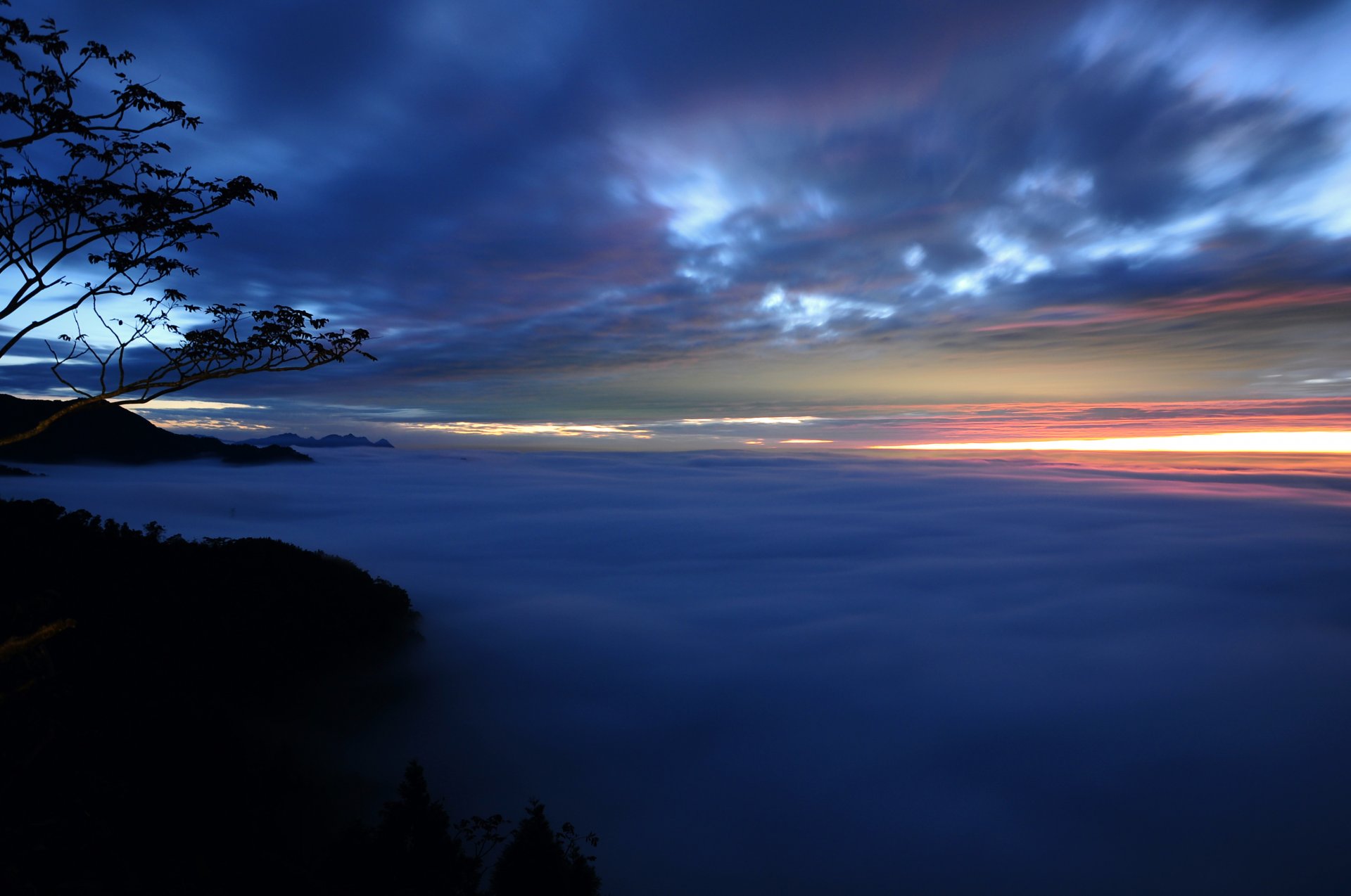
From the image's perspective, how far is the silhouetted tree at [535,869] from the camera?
1538 centimetres

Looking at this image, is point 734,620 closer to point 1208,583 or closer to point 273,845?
point 273,845

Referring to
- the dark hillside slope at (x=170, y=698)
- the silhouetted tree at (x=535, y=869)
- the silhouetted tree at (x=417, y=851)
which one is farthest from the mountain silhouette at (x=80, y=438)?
the silhouetted tree at (x=535, y=869)

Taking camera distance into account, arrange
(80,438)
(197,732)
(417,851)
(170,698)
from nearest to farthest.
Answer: (417,851) < (197,732) < (170,698) < (80,438)

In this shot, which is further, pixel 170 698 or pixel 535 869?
pixel 170 698

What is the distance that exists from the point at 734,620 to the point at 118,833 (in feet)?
187

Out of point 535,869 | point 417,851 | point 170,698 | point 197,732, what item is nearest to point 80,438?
point 170,698

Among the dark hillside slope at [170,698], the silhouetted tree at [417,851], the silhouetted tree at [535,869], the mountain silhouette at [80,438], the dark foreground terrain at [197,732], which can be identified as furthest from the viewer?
the mountain silhouette at [80,438]

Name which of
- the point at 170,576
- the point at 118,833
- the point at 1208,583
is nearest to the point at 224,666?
the point at 170,576

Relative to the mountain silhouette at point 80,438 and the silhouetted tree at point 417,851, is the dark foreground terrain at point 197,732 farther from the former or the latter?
the mountain silhouette at point 80,438

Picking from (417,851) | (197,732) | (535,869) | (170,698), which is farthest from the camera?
(170,698)

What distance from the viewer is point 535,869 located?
1555 cm

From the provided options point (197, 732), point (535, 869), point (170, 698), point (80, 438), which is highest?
point (80, 438)

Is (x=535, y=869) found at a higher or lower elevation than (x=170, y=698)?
lower

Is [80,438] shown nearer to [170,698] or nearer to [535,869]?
[170,698]
